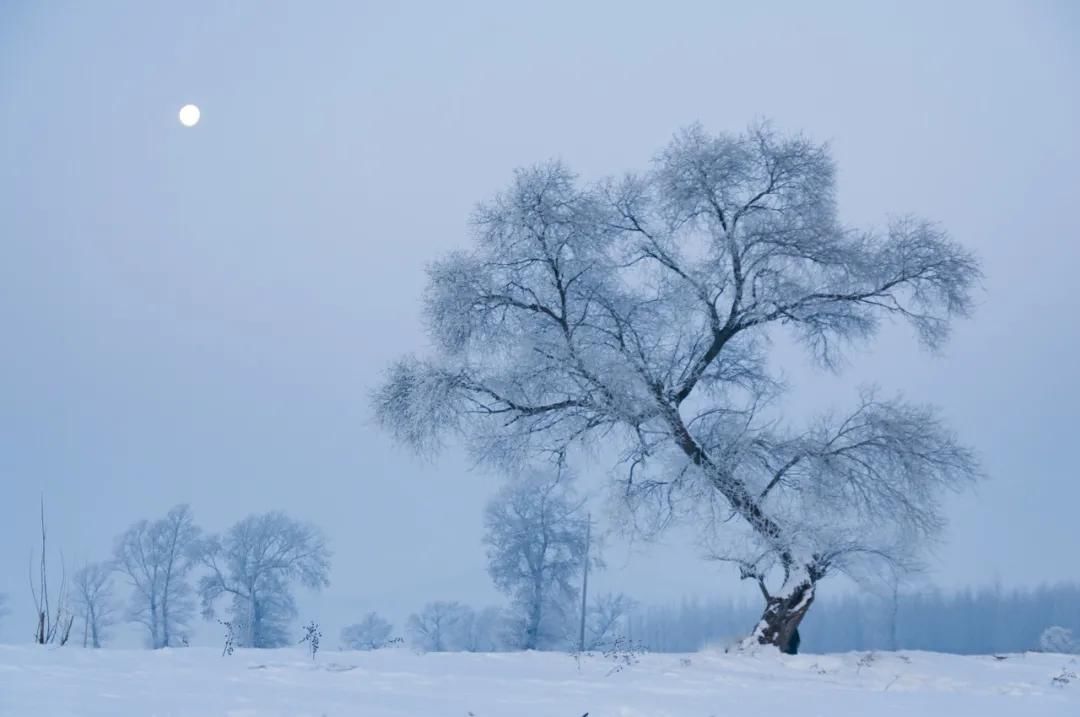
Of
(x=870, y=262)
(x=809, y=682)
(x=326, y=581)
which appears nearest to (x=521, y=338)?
(x=870, y=262)

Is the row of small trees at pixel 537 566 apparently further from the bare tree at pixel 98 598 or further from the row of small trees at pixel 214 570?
the bare tree at pixel 98 598

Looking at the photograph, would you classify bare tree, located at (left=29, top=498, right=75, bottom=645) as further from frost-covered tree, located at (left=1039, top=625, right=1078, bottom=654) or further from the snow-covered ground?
frost-covered tree, located at (left=1039, top=625, right=1078, bottom=654)

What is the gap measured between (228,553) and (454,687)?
24500 mm

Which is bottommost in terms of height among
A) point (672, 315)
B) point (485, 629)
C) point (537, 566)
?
point (485, 629)

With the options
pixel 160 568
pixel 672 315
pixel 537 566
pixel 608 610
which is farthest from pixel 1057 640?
pixel 160 568

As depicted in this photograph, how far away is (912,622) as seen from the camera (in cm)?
1895

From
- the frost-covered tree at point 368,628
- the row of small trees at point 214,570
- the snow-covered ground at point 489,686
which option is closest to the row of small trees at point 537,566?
the row of small trees at point 214,570

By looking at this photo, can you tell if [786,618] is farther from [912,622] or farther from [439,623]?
[439,623]

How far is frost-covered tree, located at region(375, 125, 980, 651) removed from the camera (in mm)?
Result: 13406

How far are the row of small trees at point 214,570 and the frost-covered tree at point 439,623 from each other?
5.05m

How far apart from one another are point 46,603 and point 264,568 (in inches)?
761

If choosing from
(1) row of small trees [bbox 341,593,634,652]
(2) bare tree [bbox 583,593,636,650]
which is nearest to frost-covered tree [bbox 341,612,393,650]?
(1) row of small trees [bbox 341,593,634,652]

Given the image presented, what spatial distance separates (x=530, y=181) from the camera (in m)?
14.4

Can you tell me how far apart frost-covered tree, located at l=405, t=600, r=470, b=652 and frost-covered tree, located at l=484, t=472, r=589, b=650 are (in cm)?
525
